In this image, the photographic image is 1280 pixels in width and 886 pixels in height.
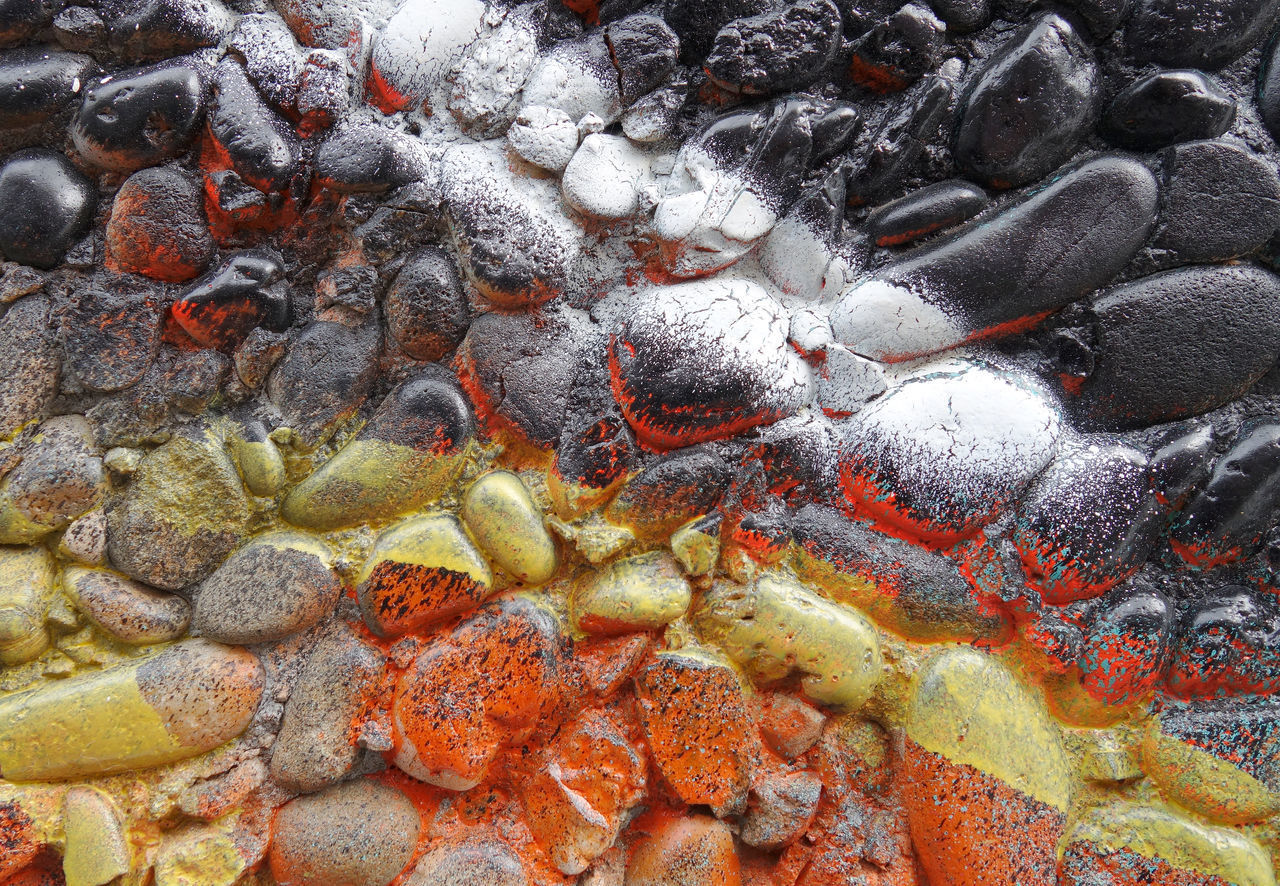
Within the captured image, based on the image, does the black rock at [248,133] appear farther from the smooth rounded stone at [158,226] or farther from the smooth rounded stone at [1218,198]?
the smooth rounded stone at [1218,198]

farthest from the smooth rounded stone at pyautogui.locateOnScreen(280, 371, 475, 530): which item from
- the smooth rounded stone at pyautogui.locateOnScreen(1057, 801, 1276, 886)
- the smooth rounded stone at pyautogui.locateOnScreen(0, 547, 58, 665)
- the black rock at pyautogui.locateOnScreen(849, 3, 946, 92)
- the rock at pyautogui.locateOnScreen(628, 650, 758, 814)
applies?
the smooth rounded stone at pyautogui.locateOnScreen(1057, 801, 1276, 886)

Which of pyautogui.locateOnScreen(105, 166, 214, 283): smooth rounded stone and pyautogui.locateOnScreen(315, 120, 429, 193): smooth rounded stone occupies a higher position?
pyautogui.locateOnScreen(315, 120, 429, 193): smooth rounded stone

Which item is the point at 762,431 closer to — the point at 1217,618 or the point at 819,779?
A: the point at 819,779

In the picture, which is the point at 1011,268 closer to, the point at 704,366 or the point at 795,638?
the point at 704,366

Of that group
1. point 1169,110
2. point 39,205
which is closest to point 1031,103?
point 1169,110

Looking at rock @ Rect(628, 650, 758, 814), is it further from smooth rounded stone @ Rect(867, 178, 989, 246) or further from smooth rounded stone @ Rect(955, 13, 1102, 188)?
smooth rounded stone @ Rect(955, 13, 1102, 188)

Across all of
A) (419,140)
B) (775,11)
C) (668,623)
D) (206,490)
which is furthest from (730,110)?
(206,490)

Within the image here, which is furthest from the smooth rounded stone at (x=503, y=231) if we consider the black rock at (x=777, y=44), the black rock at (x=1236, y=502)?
the black rock at (x=1236, y=502)

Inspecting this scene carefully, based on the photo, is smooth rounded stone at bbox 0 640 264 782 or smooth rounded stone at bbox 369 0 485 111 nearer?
smooth rounded stone at bbox 0 640 264 782
